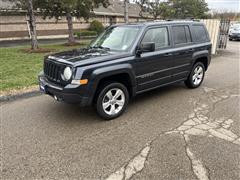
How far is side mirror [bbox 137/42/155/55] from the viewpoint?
4.57 metres

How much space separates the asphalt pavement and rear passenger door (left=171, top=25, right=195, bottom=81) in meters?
0.67

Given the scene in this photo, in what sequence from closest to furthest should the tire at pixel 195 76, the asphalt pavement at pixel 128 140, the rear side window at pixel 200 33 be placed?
the asphalt pavement at pixel 128 140 < the rear side window at pixel 200 33 < the tire at pixel 195 76

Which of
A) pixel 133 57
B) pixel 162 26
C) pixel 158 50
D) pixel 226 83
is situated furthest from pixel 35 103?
pixel 226 83

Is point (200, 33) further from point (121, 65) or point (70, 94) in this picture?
point (70, 94)

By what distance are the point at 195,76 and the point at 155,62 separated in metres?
2.00

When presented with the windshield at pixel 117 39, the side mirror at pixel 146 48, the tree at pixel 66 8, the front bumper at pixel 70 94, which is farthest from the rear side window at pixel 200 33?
the tree at pixel 66 8

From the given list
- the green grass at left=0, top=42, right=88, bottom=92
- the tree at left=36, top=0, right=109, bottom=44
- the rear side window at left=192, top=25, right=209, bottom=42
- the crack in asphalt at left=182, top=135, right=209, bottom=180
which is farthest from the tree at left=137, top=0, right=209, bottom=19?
the crack in asphalt at left=182, top=135, right=209, bottom=180

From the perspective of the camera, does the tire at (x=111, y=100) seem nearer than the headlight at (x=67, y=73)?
No

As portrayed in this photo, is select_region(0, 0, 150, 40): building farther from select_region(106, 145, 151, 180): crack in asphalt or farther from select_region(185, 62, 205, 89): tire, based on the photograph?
select_region(106, 145, 151, 180): crack in asphalt

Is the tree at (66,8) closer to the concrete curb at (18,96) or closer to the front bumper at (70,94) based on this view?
the concrete curb at (18,96)

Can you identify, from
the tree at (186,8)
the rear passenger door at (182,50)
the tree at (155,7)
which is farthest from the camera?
the tree at (186,8)

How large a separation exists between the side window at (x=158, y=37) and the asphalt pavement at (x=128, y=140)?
1334 mm

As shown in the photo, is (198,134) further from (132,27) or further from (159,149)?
(132,27)

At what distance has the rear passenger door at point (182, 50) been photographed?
5557 mm
